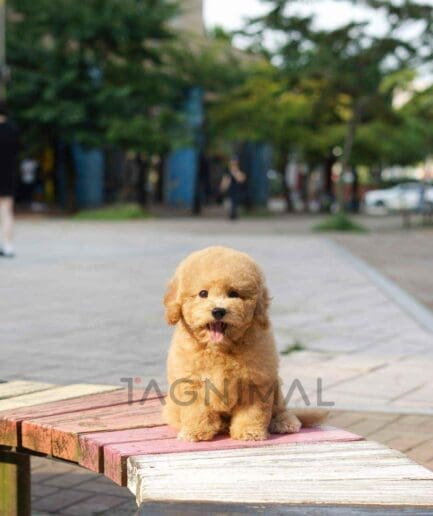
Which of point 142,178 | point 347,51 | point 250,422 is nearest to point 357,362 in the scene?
point 250,422

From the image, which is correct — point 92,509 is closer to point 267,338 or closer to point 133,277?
point 267,338

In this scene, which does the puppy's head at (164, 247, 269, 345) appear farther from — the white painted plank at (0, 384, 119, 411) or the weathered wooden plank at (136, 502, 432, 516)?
the white painted plank at (0, 384, 119, 411)

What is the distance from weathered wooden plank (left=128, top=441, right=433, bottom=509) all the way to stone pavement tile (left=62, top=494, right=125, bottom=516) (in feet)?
4.02

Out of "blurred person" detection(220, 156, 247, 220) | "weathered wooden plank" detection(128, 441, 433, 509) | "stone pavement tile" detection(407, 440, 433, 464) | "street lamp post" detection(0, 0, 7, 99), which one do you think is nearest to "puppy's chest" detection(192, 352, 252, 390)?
"weathered wooden plank" detection(128, 441, 433, 509)

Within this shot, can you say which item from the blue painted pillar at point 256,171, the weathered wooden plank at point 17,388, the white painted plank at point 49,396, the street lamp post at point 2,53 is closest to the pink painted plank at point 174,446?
the white painted plank at point 49,396

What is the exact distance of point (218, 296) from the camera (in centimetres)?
293

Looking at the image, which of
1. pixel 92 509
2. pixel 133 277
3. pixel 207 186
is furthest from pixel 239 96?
pixel 92 509

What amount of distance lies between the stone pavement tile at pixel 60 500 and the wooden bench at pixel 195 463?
0.48 metres

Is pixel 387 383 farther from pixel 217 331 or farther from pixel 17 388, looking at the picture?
pixel 217 331

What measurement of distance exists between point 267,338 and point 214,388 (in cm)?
23

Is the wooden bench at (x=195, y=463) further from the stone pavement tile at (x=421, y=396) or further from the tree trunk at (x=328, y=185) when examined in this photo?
the tree trunk at (x=328, y=185)

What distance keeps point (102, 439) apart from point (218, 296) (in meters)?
0.60

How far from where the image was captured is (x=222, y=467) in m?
2.81

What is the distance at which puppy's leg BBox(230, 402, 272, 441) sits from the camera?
309 cm
